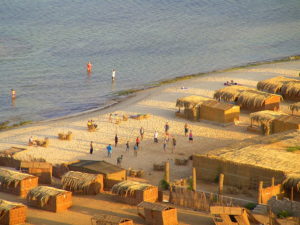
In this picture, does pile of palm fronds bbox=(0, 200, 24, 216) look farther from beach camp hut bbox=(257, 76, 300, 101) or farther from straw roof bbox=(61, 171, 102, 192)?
beach camp hut bbox=(257, 76, 300, 101)

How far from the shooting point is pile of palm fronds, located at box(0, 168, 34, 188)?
36.9 meters

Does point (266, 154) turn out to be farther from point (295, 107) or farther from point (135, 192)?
point (295, 107)

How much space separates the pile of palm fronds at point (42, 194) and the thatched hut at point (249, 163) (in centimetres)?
773

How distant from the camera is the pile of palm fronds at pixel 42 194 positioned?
3466cm

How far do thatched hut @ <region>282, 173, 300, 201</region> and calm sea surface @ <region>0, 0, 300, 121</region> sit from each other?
25.4 meters

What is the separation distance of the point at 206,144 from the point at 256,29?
54157 millimetres

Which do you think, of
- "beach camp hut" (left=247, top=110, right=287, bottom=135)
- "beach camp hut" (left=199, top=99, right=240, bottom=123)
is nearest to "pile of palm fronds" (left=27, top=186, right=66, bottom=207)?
"beach camp hut" (left=247, top=110, right=287, bottom=135)

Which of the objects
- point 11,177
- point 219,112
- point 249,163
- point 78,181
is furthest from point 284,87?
point 11,177

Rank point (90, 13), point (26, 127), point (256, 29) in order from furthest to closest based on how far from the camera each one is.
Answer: point (90, 13) → point (256, 29) → point (26, 127)

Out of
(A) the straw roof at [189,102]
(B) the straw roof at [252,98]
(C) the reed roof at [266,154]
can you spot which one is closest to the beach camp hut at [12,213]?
(C) the reed roof at [266,154]

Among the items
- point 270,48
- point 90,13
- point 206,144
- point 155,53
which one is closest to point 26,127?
point 206,144

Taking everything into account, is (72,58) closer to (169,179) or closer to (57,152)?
(57,152)

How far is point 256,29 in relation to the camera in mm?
97562

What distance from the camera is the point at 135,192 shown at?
35062 mm
